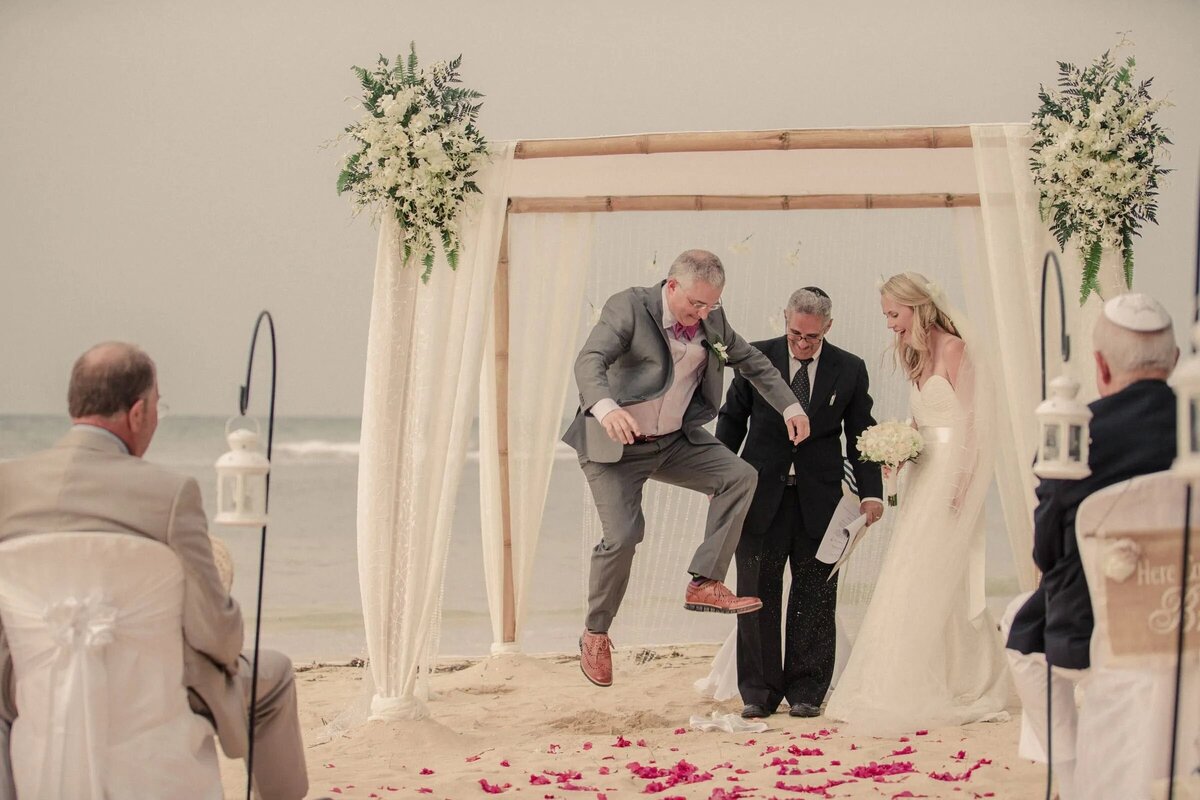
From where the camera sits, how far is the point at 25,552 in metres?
3.02

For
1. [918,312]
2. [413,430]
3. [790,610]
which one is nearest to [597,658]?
[790,610]

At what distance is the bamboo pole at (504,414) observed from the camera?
657cm

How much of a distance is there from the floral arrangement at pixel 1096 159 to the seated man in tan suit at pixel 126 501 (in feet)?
11.6

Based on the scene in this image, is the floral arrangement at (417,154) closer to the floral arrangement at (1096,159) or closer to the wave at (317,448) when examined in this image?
the floral arrangement at (1096,159)

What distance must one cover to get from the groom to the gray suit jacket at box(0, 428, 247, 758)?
2454 millimetres

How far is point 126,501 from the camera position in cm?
309

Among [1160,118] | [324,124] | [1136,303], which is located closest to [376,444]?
[1136,303]

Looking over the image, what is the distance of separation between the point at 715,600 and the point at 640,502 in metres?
0.54

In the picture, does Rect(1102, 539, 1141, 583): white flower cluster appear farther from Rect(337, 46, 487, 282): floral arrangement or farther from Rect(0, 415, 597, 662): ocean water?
Rect(0, 415, 597, 662): ocean water

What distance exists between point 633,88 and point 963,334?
38.0ft

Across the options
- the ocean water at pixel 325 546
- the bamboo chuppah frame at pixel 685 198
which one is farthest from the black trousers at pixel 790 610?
the ocean water at pixel 325 546

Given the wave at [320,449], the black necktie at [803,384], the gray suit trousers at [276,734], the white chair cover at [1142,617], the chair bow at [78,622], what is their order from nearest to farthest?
1. the chair bow at [78,622]
2. the white chair cover at [1142,617]
3. the gray suit trousers at [276,734]
4. the black necktie at [803,384]
5. the wave at [320,449]

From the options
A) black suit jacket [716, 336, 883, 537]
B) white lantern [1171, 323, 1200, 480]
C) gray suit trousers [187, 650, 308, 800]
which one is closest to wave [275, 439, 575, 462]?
black suit jacket [716, 336, 883, 537]

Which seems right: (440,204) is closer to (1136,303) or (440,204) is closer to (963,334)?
(963,334)
